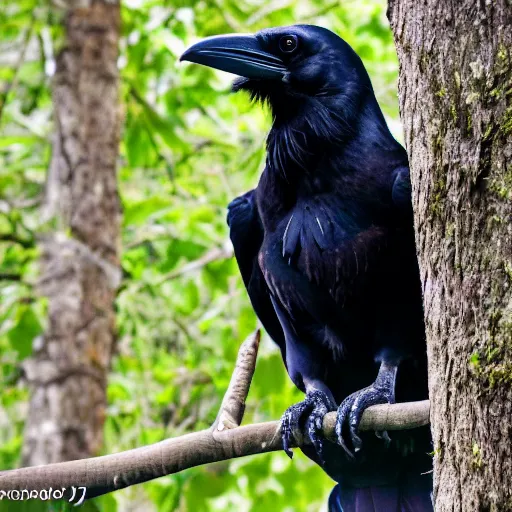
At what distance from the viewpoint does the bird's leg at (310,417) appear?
2.74 metres

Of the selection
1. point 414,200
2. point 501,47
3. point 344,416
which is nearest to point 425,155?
point 414,200

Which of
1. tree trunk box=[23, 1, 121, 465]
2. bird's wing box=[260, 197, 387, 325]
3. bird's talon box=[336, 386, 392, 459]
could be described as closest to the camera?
bird's talon box=[336, 386, 392, 459]

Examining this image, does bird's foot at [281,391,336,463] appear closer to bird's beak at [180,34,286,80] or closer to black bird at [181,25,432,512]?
black bird at [181,25,432,512]

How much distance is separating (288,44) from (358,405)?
133 centimetres

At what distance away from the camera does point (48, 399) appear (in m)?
4.98

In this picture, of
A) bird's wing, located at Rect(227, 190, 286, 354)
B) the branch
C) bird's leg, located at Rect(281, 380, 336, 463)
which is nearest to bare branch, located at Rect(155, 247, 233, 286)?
bird's wing, located at Rect(227, 190, 286, 354)

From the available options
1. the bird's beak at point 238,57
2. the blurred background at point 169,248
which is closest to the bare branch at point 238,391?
the bird's beak at point 238,57

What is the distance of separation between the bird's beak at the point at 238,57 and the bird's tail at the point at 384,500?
1.55 meters

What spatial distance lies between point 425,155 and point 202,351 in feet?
14.7

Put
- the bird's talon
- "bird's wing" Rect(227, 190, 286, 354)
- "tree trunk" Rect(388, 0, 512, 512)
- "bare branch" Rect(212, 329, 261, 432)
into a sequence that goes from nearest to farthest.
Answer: "tree trunk" Rect(388, 0, 512, 512), "bare branch" Rect(212, 329, 261, 432), the bird's talon, "bird's wing" Rect(227, 190, 286, 354)

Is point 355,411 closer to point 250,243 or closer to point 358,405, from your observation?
point 358,405

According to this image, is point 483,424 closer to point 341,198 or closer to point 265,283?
Answer: point 341,198

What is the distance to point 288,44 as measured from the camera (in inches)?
123

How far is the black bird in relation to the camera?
289cm
